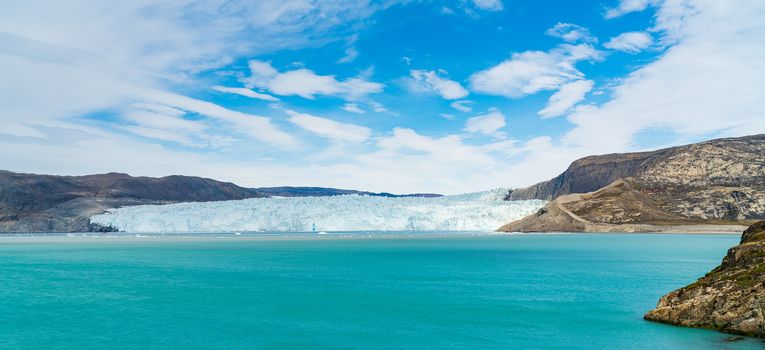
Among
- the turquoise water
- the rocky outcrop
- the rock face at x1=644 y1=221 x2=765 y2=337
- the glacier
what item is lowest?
the turquoise water

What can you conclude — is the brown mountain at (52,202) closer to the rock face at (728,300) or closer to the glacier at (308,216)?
the glacier at (308,216)

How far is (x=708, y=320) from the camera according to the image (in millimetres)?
15094

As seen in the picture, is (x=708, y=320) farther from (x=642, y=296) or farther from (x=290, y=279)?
(x=290, y=279)

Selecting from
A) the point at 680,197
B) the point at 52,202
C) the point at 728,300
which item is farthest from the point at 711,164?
the point at 52,202

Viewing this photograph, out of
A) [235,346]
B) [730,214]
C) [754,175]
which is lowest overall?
[235,346]

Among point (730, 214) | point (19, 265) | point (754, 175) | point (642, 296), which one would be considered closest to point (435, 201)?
point (730, 214)

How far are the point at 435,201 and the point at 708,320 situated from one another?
262 ft

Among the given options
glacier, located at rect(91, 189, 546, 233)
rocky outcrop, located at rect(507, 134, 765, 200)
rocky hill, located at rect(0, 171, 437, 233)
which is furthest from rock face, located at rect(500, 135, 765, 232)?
rocky hill, located at rect(0, 171, 437, 233)

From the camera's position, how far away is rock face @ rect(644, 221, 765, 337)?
14.1 meters

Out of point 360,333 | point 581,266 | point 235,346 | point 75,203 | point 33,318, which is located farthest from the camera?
point 75,203

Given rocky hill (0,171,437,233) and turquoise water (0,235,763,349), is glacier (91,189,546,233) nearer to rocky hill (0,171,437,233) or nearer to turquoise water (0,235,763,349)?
rocky hill (0,171,437,233)

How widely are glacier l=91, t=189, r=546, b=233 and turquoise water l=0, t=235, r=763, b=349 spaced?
50.0 m

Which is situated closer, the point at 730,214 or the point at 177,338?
the point at 177,338

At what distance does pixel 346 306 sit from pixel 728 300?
11.3m
